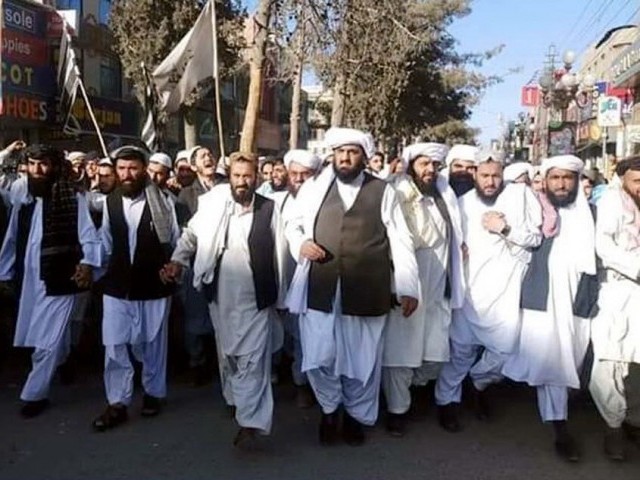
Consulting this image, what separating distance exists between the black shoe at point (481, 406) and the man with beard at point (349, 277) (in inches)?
35.6

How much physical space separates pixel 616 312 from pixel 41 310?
353cm

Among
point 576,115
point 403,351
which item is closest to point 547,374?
point 403,351

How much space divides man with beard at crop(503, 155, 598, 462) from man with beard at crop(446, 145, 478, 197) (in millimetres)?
1484

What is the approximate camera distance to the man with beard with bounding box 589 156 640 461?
15.6 feet

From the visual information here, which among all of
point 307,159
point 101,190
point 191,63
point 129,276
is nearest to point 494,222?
point 307,159

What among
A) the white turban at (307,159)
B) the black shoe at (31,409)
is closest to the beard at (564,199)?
the white turban at (307,159)

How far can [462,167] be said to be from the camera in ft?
21.8

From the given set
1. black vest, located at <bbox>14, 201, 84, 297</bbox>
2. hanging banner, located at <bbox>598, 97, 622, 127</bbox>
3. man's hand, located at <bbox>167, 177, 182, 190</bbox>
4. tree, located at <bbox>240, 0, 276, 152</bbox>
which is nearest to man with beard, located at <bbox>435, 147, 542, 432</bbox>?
black vest, located at <bbox>14, 201, 84, 297</bbox>

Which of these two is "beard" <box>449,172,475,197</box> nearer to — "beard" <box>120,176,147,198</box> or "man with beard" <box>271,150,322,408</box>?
"man with beard" <box>271,150,322,408</box>

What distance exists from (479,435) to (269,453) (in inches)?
52.7

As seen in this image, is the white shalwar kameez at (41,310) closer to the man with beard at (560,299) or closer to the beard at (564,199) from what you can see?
the man with beard at (560,299)

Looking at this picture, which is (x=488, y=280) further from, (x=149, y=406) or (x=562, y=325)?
(x=149, y=406)

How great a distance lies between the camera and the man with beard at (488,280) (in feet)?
16.7

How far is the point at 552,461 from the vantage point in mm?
4785
